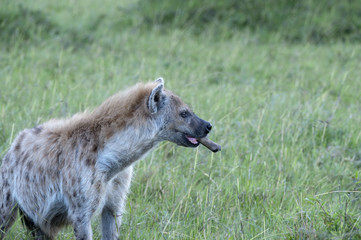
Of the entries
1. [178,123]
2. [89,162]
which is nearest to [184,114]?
[178,123]

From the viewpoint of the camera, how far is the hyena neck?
3033mm

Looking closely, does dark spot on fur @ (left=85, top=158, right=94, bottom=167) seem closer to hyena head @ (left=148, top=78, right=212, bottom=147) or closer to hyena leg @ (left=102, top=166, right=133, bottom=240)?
hyena leg @ (left=102, top=166, right=133, bottom=240)

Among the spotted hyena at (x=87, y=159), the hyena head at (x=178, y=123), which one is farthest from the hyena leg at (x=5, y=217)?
the hyena head at (x=178, y=123)

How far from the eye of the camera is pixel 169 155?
4344mm

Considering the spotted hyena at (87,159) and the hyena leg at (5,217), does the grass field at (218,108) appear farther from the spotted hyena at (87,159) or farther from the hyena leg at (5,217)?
the spotted hyena at (87,159)

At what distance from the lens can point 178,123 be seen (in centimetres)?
325

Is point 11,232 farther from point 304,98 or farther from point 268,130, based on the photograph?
point 304,98

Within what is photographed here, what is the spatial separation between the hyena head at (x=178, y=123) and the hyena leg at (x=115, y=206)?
32 cm

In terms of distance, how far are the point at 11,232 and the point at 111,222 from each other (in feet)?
1.92

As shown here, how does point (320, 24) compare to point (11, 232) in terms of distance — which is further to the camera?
point (320, 24)

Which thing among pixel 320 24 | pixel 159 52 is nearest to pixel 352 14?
pixel 320 24

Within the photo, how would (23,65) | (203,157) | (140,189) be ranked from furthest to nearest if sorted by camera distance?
1. (23,65)
2. (203,157)
3. (140,189)

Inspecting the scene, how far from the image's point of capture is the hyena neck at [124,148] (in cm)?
303

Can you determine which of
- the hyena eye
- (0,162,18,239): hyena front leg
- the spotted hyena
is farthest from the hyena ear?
(0,162,18,239): hyena front leg
